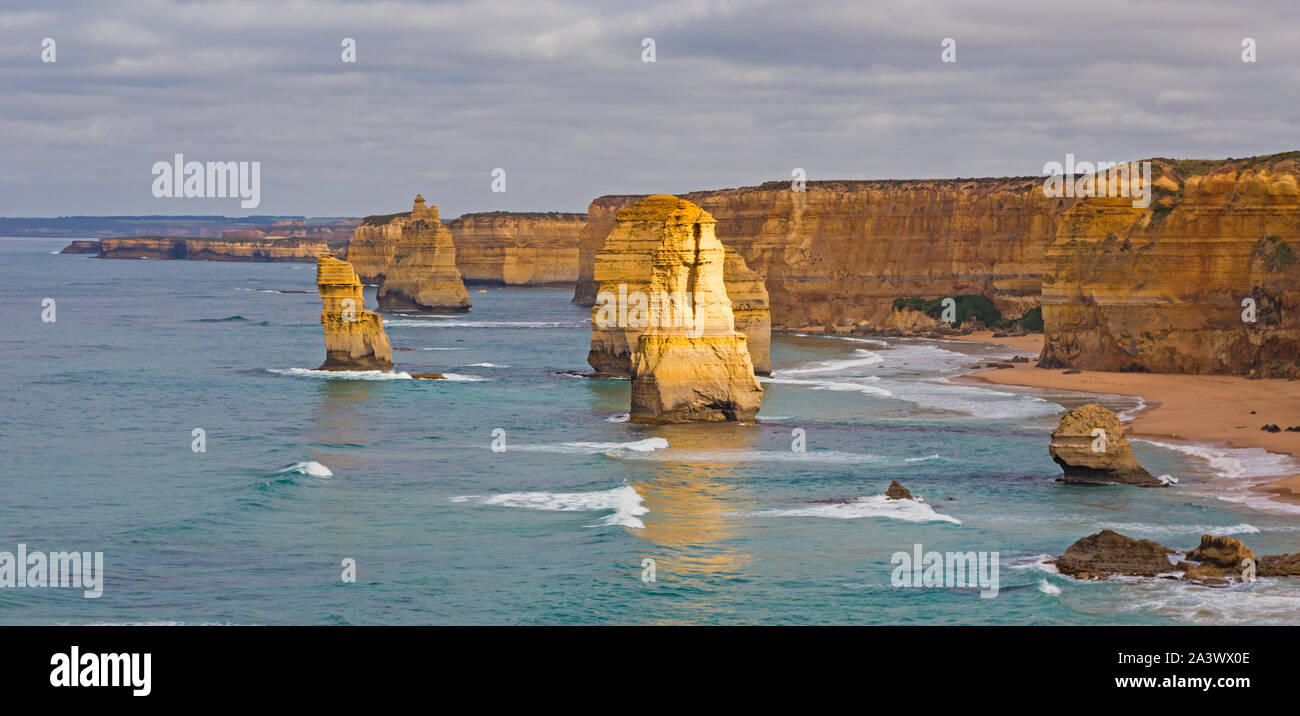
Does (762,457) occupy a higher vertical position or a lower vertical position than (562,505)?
higher

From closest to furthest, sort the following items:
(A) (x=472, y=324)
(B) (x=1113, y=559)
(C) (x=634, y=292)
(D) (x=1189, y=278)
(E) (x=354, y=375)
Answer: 1. (B) (x=1113, y=559)
2. (D) (x=1189, y=278)
3. (C) (x=634, y=292)
4. (E) (x=354, y=375)
5. (A) (x=472, y=324)

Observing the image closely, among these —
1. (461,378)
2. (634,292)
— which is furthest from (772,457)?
(461,378)

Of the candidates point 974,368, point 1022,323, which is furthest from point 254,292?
point 974,368

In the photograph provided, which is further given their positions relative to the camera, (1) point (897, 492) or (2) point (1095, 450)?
(2) point (1095, 450)

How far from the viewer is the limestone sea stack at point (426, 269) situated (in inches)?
4633

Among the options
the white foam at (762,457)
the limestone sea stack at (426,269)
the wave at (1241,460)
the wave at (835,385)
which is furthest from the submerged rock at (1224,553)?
the limestone sea stack at (426,269)

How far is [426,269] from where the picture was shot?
118562 millimetres

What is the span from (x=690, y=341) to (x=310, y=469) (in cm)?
1203

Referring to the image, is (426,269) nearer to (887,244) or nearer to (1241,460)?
(887,244)

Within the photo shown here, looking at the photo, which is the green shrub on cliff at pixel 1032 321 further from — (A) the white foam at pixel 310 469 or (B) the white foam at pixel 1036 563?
(B) the white foam at pixel 1036 563

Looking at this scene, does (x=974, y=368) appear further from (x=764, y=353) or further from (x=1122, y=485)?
(x=1122, y=485)

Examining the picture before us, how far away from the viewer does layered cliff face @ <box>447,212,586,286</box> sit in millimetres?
177500

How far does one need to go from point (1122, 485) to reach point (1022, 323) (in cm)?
5847
